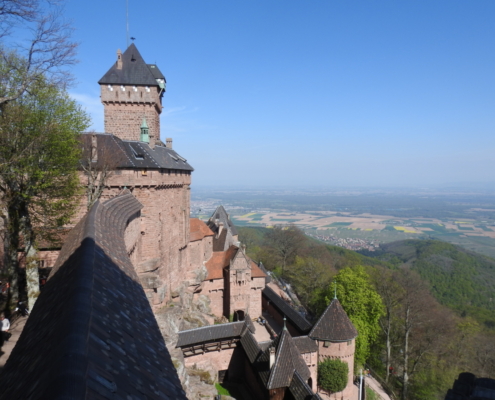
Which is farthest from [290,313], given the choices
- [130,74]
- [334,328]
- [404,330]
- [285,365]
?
[130,74]

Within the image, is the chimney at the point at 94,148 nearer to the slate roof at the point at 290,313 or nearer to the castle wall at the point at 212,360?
the castle wall at the point at 212,360

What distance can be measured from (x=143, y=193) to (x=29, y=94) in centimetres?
705

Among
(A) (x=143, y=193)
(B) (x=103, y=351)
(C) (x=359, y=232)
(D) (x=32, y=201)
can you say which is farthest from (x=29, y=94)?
(C) (x=359, y=232)

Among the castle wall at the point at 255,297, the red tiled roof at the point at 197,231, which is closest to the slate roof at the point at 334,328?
the castle wall at the point at 255,297

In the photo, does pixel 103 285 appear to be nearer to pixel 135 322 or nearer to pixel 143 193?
pixel 135 322

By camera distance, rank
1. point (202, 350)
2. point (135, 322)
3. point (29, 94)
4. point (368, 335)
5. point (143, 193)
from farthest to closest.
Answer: point (368, 335)
point (202, 350)
point (143, 193)
point (29, 94)
point (135, 322)

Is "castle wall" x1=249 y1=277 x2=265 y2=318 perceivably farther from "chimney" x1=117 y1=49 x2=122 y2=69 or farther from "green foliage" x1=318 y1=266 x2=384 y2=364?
"chimney" x1=117 y1=49 x2=122 y2=69

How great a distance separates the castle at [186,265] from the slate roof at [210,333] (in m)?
0.07

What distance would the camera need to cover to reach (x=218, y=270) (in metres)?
30.9

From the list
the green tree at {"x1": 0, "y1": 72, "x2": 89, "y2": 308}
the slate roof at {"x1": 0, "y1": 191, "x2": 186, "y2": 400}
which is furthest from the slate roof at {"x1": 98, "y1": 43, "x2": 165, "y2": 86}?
the slate roof at {"x1": 0, "y1": 191, "x2": 186, "y2": 400}

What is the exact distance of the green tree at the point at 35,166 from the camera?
11.4m

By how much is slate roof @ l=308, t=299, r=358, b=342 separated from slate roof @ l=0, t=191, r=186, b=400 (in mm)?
21471

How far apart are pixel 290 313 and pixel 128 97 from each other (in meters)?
23.5

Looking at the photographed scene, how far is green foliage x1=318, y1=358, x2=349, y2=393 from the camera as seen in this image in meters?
22.9
